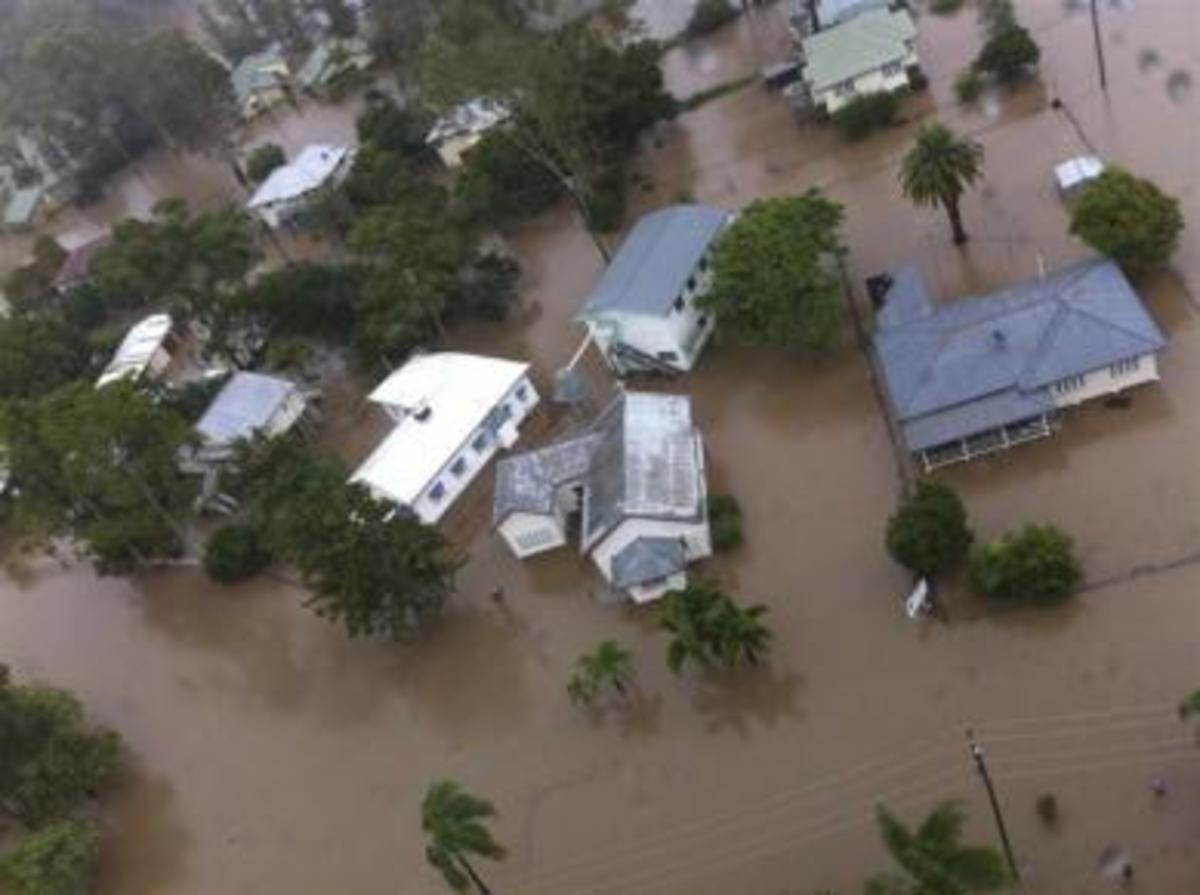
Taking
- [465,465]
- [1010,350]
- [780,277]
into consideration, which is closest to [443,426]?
[465,465]

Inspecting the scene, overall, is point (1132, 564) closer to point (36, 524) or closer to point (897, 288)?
point (897, 288)

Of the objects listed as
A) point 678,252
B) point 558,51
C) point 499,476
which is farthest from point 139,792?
point 558,51

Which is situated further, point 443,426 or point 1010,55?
point 1010,55

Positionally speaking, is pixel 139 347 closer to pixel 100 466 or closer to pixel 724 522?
pixel 100 466

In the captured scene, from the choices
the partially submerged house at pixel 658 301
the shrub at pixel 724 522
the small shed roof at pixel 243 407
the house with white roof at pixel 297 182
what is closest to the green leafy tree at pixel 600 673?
the shrub at pixel 724 522

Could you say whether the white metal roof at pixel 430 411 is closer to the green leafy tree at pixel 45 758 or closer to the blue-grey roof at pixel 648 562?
the blue-grey roof at pixel 648 562

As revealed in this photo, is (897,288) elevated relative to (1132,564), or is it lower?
elevated
